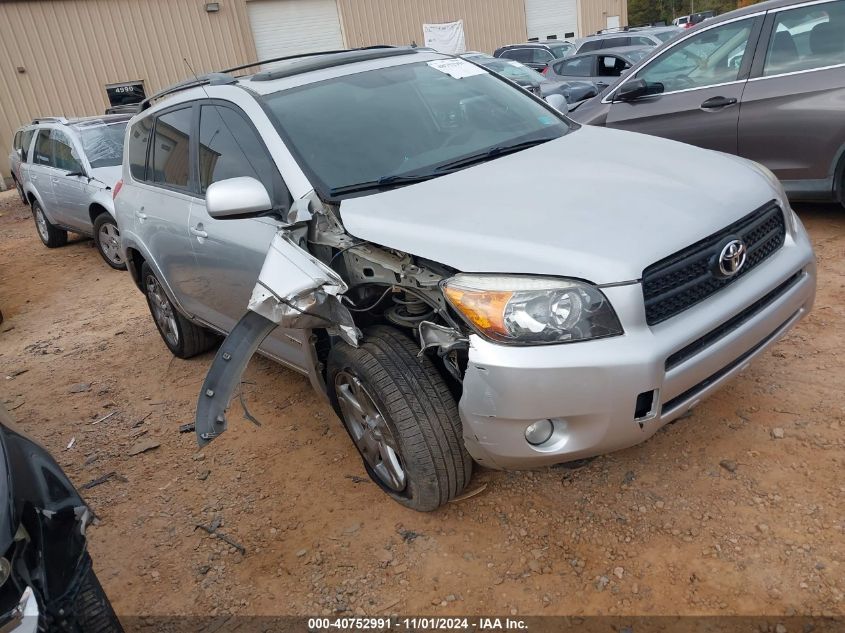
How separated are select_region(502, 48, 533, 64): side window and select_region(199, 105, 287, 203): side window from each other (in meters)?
15.3

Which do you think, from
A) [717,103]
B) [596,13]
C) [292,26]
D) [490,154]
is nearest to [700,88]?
[717,103]

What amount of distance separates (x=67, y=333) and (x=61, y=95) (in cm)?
1331

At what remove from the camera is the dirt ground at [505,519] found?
A: 7.34 ft

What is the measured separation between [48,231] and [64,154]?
181 cm

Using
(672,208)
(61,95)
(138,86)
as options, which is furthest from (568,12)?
(672,208)

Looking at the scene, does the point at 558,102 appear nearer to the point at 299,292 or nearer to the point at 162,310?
the point at 299,292

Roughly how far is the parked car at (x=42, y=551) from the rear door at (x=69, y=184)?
19.9 feet

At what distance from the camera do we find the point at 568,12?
82.4ft

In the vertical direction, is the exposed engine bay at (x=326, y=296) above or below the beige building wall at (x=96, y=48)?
below

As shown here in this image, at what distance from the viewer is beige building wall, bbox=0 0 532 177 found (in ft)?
51.9

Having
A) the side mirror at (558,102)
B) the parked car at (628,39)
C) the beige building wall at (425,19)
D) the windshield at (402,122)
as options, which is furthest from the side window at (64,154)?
the beige building wall at (425,19)

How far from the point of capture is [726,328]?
2.29 m

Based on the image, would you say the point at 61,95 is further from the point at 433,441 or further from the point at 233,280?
the point at 433,441

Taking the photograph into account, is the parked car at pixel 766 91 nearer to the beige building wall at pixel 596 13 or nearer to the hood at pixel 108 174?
the hood at pixel 108 174
